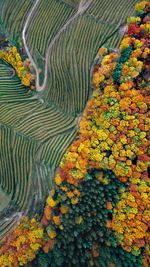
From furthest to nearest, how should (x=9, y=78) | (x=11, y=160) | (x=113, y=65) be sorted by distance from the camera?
(x=9, y=78)
(x=11, y=160)
(x=113, y=65)

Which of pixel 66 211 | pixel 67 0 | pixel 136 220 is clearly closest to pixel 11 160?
pixel 66 211

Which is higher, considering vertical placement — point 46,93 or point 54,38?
point 54,38

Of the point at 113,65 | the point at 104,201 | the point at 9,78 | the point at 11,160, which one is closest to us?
the point at 104,201

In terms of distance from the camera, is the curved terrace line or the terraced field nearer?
the terraced field

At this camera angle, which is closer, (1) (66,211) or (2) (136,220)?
(2) (136,220)

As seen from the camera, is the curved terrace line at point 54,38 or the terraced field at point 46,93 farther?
the curved terrace line at point 54,38

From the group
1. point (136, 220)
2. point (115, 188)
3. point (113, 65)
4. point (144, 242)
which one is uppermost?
point (113, 65)

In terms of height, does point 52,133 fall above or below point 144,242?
above

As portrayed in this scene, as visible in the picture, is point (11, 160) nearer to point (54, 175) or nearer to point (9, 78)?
point (54, 175)
